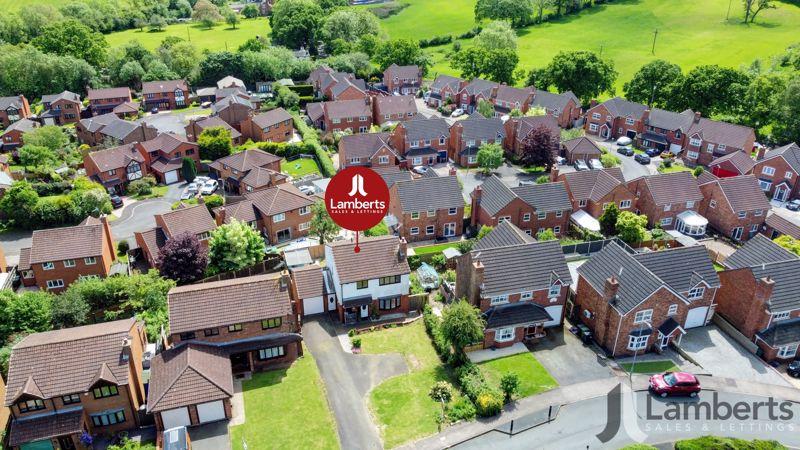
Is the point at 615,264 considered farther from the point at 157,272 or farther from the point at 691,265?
the point at 157,272

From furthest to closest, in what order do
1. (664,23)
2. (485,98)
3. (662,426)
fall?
(664,23) → (485,98) → (662,426)

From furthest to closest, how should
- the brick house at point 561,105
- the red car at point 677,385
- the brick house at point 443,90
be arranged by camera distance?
the brick house at point 443,90, the brick house at point 561,105, the red car at point 677,385

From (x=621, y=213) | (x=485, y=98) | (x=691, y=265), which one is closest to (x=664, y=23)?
(x=485, y=98)

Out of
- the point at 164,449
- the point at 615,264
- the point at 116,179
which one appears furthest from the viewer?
the point at 116,179

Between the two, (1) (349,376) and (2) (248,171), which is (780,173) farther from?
(2) (248,171)

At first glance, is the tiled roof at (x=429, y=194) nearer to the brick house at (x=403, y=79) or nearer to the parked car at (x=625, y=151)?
the parked car at (x=625, y=151)

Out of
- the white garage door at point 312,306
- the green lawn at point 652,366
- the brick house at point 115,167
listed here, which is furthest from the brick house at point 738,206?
the brick house at point 115,167

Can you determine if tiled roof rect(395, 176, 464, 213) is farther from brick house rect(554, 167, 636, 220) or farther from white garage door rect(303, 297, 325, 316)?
white garage door rect(303, 297, 325, 316)
